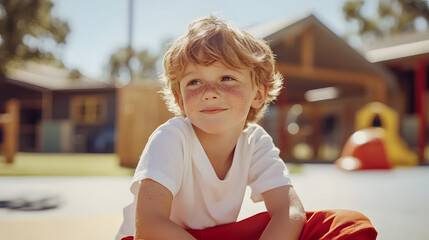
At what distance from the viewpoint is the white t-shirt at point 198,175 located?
1.53 meters

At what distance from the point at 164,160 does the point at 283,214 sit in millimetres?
499

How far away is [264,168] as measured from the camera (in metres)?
1.77

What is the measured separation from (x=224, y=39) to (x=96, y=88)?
21066 mm

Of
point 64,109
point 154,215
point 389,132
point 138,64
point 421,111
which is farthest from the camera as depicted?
point 138,64

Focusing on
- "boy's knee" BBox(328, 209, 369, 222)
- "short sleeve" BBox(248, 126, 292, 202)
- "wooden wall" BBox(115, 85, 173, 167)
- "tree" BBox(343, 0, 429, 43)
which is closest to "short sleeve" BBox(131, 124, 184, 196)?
"short sleeve" BBox(248, 126, 292, 202)

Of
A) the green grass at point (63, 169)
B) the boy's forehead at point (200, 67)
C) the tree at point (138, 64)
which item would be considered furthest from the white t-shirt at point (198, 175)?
the tree at point (138, 64)

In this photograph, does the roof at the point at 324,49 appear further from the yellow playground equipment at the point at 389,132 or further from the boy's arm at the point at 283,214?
the boy's arm at the point at 283,214

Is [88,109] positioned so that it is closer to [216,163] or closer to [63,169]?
[63,169]

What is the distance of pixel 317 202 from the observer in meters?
3.97

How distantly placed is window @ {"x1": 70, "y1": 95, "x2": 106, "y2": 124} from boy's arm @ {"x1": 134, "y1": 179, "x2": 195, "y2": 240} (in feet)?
70.9

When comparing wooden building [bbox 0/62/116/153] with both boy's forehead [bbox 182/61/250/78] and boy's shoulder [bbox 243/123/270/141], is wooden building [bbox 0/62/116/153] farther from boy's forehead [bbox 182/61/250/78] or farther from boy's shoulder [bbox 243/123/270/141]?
boy's forehead [bbox 182/61/250/78]

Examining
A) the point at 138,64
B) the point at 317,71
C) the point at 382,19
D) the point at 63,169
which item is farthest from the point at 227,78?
the point at 138,64

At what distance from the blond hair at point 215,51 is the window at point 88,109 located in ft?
70.0

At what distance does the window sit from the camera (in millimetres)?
22359
